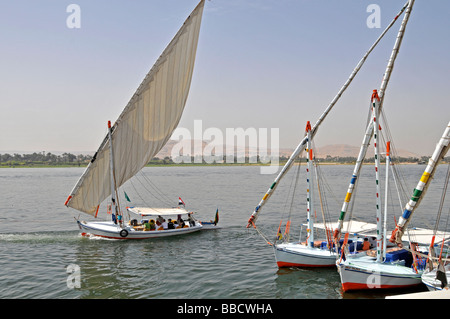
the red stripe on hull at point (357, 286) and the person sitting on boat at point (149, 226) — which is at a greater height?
the person sitting on boat at point (149, 226)

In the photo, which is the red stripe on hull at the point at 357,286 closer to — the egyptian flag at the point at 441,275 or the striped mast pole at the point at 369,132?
the egyptian flag at the point at 441,275

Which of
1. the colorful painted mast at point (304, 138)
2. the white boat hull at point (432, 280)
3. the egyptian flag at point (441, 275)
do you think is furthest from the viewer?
the colorful painted mast at point (304, 138)

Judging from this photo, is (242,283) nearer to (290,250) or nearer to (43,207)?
(290,250)

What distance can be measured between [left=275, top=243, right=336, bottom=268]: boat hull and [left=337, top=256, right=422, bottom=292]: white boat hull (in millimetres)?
3347

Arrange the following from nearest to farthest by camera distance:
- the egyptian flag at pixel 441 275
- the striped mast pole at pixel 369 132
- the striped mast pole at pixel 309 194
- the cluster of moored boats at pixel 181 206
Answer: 1. the egyptian flag at pixel 441 275
2. the cluster of moored boats at pixel 181 206
3. the striped mast pole at pixel 369 132
4. the striped mast pole at pixel 309 194

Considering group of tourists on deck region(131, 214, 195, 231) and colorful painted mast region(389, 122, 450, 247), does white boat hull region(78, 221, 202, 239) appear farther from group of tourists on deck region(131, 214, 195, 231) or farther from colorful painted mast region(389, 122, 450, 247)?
colorful painted mast region(389, 122, 450, 247)

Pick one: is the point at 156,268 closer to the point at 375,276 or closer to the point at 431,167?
the point at 375,276

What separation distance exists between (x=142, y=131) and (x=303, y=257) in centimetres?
1776

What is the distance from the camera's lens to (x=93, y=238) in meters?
34.3

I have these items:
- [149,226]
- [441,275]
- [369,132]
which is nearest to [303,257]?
[441,275]

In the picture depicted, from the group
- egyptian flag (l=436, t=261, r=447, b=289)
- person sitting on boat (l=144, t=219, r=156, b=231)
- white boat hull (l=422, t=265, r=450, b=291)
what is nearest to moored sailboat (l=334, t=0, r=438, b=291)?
white boat hull (l=422, t=265, r=450, b=291)

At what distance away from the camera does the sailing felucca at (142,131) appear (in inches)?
1236

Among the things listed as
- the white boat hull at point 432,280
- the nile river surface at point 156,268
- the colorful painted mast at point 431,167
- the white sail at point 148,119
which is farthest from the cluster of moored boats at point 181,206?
the white boat hull at point 432,280

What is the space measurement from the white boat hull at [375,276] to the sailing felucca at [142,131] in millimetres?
19363
